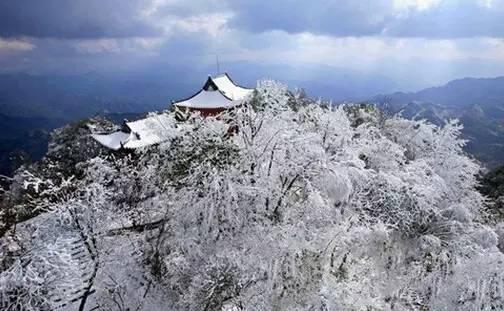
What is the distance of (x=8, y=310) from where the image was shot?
10125mm

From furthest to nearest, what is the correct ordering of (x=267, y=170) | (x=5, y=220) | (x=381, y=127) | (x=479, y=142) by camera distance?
(x=479, y=142), (x=381, y=127), (x=5, y=220), (x=267, y=170)

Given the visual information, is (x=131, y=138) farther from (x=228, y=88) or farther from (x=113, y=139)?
(x=228, y=88)

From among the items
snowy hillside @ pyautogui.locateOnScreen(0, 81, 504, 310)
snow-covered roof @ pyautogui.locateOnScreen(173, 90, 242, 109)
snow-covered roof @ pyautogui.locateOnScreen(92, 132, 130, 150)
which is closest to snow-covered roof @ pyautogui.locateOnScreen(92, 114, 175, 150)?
snow-covered roof @ pyautogui.locateOnScreen(92, 132, 130, 150)

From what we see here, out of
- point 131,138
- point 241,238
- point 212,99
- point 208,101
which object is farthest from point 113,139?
point 241,238

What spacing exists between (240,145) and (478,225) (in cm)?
1119

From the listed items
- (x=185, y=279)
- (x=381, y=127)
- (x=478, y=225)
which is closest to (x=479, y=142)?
(x=381, y=127)

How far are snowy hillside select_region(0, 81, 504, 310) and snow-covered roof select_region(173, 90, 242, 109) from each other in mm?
15128

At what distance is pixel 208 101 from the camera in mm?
32875

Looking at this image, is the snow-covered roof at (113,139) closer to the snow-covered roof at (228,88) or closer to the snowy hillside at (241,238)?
the snow-covered roof at (228,88)

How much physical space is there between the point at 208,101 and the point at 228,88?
13.4 feet

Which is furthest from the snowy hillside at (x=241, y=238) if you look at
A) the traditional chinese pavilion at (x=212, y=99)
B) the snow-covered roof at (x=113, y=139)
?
the snow-covered roof at (x=113, y=139)

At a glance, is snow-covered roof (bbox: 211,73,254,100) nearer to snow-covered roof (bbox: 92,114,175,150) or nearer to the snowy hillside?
snow-covered roof (bbox: 92,114,175,150)

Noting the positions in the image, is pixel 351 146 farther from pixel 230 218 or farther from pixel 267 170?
pixel 230 218

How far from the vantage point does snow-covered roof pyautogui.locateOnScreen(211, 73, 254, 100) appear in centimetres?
3509
